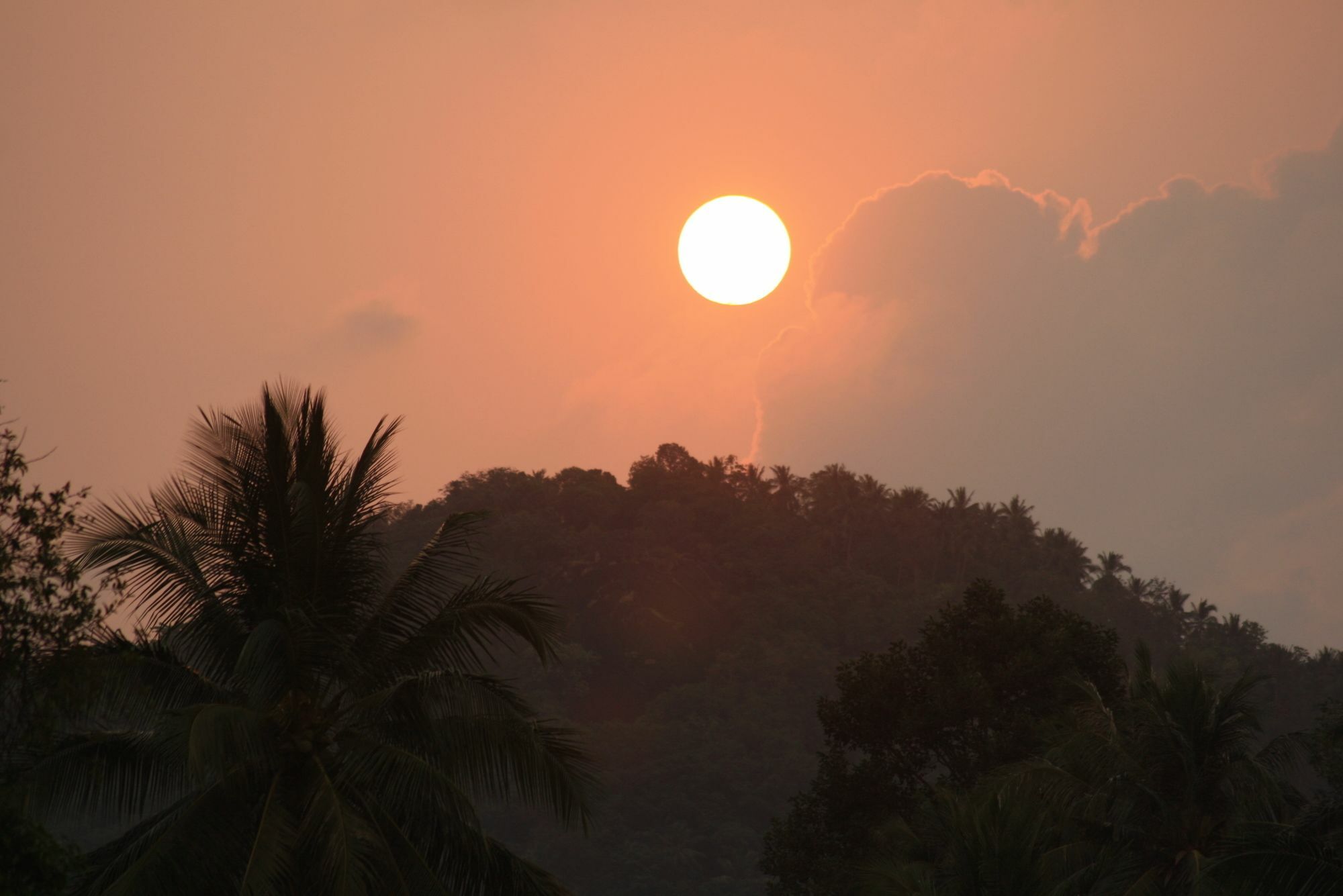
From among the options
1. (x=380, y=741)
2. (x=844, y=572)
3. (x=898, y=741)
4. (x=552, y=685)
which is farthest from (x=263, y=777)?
(x=844, y=572)

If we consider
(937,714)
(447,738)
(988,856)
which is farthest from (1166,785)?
(937,714)

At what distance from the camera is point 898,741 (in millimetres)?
40344

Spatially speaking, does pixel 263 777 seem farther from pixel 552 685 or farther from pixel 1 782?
pixel 552 685

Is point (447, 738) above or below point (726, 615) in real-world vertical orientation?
below

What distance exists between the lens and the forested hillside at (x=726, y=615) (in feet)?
280

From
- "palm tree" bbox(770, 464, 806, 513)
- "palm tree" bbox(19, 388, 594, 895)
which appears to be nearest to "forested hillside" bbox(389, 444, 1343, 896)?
"palm tree" bbox(770, 464, 806, 513)

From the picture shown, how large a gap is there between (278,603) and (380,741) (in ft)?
6.36

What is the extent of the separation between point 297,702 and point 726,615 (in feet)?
309

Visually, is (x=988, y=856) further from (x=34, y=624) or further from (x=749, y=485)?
(x=749, y=485)

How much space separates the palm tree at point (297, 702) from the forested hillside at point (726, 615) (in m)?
67.4

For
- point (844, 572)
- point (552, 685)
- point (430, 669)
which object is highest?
point (844, 572)

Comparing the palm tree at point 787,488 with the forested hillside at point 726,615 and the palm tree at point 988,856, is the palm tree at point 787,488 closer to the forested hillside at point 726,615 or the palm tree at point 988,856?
the forested hillside at point 726,615

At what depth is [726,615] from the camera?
108m

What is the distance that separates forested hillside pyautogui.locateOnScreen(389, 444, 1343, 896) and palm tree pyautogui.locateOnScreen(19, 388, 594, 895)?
2654 inches
